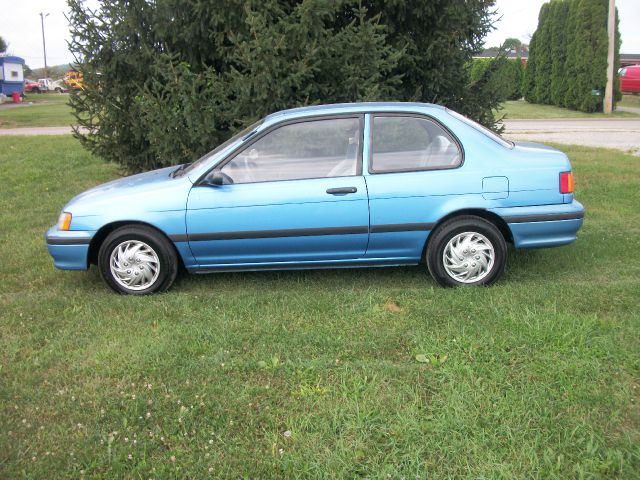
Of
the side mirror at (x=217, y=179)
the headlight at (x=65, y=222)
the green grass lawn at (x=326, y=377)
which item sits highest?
the side mirror at (x=217, y=179)

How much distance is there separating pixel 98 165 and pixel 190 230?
751cm

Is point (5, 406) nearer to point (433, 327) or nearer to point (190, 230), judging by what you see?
point (190, 230)

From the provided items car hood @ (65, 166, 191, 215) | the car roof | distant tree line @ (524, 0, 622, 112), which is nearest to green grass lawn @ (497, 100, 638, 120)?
distant tree line @ (524, 0, 622, 112)

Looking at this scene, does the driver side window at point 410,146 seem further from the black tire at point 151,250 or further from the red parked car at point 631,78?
the red parked car at point 631,78

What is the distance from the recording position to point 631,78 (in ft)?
116

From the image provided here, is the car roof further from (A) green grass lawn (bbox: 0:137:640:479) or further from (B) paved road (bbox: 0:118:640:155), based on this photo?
(B) paved road (bbox: 0:118:640:155)

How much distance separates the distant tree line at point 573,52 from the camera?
1050 inches

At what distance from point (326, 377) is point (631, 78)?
38.7 meters

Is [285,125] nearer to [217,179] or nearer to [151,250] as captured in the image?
[217,179]

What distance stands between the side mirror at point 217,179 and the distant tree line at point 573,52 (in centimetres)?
2686

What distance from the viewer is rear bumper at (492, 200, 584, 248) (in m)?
4.59

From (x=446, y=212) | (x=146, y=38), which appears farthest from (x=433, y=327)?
(x=146, y=38)

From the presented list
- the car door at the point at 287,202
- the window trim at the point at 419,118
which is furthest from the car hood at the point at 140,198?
the window trim at the point at 419,118

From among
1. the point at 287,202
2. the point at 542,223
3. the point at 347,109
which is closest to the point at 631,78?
the point at 542,223
